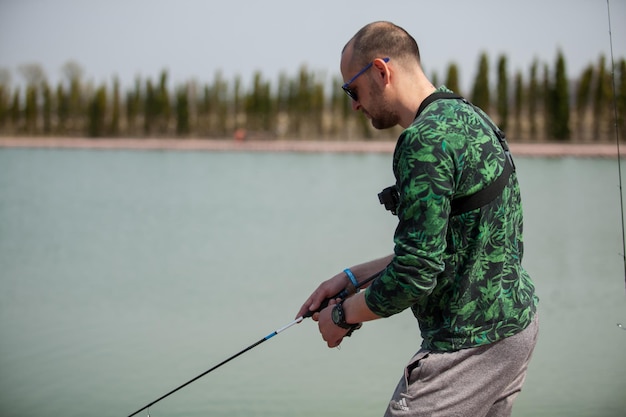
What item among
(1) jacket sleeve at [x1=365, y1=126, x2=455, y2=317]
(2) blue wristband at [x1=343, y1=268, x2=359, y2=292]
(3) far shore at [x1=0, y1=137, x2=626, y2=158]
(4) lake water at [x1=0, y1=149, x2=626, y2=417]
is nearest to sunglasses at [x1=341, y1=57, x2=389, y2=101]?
(1) jacket sleeve at [x1=365, y1=126, x2=455, y2=317]

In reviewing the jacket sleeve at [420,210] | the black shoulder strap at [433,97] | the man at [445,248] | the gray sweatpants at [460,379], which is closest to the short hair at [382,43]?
the man at [445,248]

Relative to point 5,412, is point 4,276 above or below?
above

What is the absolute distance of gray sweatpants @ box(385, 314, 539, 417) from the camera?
5.77ft

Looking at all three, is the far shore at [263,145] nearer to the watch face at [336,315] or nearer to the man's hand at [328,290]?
the man's hand at [328,290]

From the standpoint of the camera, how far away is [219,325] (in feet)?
21.2

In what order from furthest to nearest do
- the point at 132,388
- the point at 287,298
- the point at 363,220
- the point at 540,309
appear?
the point at 363,220
the point at 287,298
the point at 540,309
the point at 132,388

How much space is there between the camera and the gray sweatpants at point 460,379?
1.76m

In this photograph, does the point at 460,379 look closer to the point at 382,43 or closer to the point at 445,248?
the point at 445,248

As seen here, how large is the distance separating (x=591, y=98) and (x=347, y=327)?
4446 cm

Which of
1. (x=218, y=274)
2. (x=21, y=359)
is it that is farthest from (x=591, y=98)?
(x=21, y=359)

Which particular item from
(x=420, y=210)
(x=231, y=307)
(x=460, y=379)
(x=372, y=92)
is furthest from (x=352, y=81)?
(x=231, y=307)

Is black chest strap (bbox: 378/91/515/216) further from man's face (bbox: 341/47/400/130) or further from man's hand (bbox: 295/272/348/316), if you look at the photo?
man's hand (bbox: 295/272/348/316)

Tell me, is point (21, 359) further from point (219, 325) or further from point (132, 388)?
point (219, 325)

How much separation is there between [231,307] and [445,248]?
564 cm
